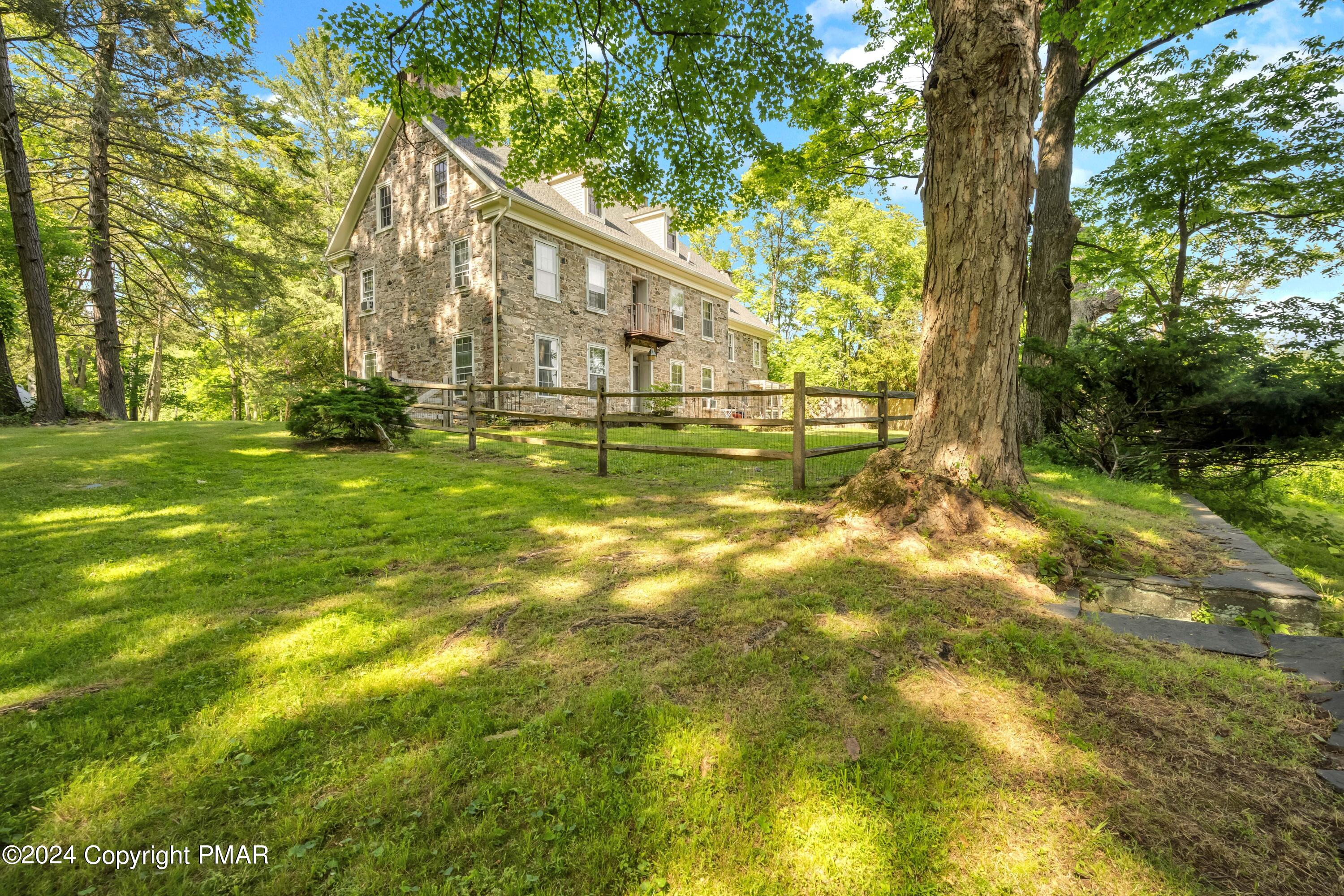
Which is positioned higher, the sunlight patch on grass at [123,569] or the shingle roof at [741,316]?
the shingle roof at [741,316]

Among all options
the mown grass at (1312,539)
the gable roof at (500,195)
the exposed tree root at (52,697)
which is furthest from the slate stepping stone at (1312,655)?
the gable roof at (500,195)

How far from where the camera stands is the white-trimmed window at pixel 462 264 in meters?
14.5

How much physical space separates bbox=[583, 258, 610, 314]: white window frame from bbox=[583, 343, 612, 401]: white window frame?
1.09 m

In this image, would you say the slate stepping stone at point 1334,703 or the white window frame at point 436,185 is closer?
the slate stepping stone at point 1334,703

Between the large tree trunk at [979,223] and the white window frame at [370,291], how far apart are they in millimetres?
17778

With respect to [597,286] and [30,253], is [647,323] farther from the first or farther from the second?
[30,253]

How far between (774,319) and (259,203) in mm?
23768

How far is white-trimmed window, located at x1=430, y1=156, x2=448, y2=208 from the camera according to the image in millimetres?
15008

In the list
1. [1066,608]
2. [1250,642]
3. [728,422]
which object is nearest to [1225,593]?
[1250,642]

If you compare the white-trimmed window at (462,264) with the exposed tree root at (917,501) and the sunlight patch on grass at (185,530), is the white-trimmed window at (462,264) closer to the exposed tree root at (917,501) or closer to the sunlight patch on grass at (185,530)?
the sunlight patch on grass at (185,530)

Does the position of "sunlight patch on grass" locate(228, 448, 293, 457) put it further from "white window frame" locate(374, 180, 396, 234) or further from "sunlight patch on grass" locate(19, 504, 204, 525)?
"white window frame" locate(374, 180, 396, 234)

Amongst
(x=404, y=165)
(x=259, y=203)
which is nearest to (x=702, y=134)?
(x=259, y=203)

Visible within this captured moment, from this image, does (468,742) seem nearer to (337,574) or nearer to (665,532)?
(337,574)

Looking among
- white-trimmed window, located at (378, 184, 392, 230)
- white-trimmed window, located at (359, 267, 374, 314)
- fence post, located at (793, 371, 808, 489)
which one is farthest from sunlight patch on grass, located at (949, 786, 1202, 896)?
white-trimmed window, located at (359, 267, 374, 314)
